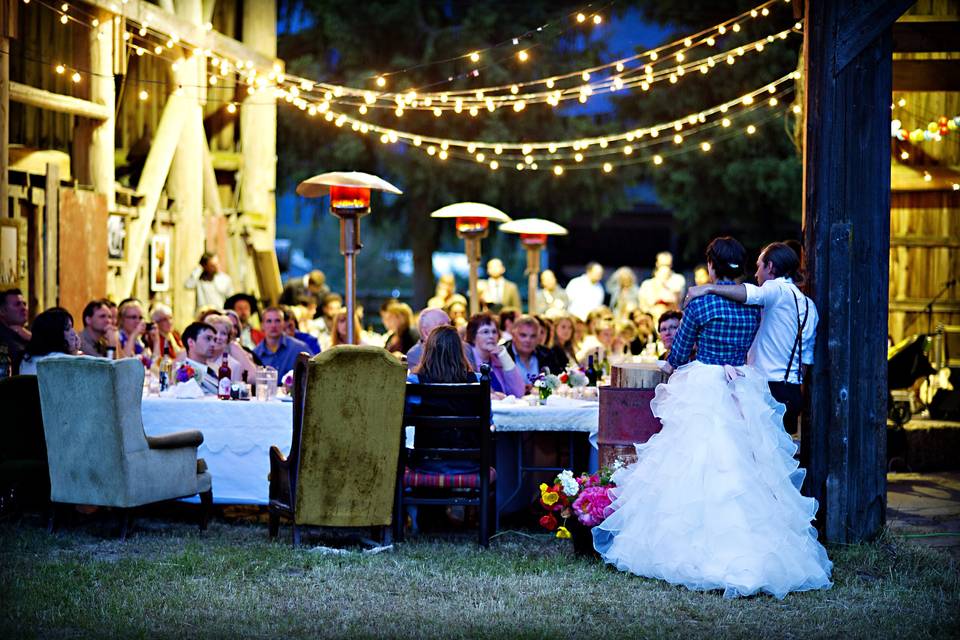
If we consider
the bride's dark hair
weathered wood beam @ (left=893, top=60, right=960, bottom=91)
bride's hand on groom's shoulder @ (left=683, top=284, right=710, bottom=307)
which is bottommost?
bride's hand on groom's shoulder @ (left=683, top=284, right=710, bottom=307)

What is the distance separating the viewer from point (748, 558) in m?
5.70

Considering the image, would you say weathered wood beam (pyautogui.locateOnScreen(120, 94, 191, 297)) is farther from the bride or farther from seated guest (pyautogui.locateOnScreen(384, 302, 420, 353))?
the bride

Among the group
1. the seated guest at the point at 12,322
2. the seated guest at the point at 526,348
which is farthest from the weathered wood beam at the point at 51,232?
the seated guest at the point at 526,348

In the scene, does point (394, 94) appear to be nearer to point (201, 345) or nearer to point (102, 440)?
point (201, 345)

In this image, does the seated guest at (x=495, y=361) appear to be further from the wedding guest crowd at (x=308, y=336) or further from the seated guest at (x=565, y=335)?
the seated guest at (x=565, y=335)

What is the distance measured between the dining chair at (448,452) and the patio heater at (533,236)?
20.8ft

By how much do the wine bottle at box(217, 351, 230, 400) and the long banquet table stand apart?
0.36ft

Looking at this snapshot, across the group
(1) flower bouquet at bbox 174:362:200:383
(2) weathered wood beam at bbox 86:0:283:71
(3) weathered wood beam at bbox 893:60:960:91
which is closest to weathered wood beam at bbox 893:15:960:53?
(3) weathered wood beam at bbox 893:60:960:91

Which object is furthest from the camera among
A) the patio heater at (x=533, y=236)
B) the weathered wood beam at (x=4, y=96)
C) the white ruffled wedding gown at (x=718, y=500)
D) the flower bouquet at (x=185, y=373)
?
the patio heater at (x=533, y=236)

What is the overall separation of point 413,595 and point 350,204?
13.7 feet

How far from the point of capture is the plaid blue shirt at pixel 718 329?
611cm

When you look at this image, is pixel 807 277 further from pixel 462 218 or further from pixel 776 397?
pixel 462 218

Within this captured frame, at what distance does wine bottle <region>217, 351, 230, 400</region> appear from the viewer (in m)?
7.64

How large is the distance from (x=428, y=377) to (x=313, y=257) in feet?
131
